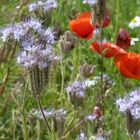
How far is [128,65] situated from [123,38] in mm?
235

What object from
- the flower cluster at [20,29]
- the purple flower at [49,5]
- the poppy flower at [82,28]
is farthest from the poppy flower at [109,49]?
the flower cluster at [20,29]

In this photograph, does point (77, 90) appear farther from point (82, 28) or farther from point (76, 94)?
point (82, 28)

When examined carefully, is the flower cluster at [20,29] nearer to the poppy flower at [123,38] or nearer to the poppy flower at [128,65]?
the poppy flower at [128,65]

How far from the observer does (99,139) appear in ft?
5.99

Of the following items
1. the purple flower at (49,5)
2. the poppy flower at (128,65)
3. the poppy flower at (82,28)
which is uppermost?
the purple flower at (49,5)

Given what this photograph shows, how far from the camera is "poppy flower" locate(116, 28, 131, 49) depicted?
2566 mm

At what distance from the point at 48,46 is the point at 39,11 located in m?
0.44

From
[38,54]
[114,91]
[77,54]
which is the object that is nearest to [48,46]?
[38,54]

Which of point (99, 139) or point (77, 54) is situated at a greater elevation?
point (99, 139)

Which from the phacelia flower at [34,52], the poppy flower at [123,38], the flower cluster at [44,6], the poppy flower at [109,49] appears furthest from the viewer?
the poppy flower at [123,38]

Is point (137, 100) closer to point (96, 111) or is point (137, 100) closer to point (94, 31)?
point (96, 111)

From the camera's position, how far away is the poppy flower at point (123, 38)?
2566 millimetres

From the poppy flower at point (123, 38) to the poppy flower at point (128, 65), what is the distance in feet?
0.51

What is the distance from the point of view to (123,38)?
2.57 m
